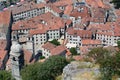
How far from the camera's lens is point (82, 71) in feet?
118

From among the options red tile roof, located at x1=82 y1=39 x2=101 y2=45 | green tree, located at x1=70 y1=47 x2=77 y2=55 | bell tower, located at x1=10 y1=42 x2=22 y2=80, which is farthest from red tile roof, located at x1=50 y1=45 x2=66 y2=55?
bell tower, located at x1=10 y1=42 x2=22 y2=80

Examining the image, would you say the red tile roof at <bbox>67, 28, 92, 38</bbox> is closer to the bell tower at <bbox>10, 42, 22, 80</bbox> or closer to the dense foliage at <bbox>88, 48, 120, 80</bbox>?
the bell tower at <bbox>10, 42, 22, 80</bbox>

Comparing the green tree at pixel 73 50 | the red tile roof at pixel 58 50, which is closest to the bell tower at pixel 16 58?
the red tile roof at pixel 58 50

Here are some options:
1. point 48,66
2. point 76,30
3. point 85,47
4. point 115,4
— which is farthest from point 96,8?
point 48,66

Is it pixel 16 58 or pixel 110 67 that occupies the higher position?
pixel 110 67

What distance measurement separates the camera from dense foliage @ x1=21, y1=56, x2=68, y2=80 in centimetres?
4231

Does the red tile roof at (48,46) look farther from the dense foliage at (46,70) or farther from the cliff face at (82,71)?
the cliff face at (82,71)

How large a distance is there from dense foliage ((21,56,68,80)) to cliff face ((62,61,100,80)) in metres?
4.92

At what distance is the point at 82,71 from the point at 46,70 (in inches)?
291

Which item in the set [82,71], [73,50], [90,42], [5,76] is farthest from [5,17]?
[82,71]

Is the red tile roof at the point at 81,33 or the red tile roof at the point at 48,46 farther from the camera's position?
the red tile roof at the point at 81,33

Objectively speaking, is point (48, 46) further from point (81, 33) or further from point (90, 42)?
point (90, 42)

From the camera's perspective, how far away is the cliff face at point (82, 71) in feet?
114

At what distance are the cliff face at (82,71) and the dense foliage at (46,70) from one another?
492 cm
